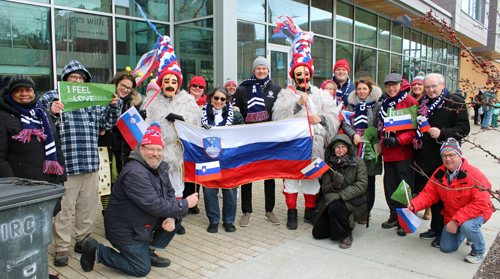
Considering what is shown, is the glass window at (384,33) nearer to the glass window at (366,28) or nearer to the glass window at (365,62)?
the glass window at (366,28)

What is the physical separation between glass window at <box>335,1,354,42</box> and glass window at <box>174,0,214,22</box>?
20.6 ft

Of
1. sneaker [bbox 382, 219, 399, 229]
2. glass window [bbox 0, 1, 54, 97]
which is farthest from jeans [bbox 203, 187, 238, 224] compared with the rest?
glass window [bbox 0, 1, 54, 97]

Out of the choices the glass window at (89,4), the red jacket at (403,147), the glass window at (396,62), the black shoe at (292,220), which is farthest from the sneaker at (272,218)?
the glass window at (396,62)

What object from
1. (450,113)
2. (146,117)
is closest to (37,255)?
(146,117)

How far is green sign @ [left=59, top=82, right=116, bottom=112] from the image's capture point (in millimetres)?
3699

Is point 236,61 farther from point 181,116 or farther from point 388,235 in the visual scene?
point 388,235

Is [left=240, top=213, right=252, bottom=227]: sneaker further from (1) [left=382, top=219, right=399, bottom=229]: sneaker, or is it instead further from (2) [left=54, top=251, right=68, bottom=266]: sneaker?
(2) [left=54, top=251, right=68, bottom=266]: sneaker

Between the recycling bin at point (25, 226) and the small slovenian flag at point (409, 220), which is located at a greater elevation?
the recycling bin at point (25, 226)

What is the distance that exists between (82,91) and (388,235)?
3.90 meters

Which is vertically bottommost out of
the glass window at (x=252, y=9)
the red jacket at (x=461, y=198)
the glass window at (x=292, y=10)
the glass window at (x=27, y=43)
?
the red jacket at (x=461, y=198)

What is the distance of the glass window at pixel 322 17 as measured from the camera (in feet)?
41.9

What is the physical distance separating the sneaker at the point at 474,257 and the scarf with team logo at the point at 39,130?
4.11m

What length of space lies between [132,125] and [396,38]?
16917 millimetres

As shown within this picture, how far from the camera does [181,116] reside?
4.62 metres
